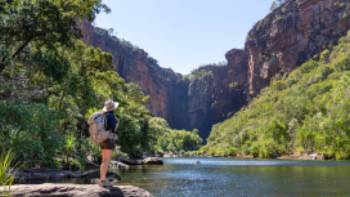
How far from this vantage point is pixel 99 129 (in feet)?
46.7

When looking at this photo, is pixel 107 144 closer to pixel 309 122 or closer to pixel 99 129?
pixel 99 129

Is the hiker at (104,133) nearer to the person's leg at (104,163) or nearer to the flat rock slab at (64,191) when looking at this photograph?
the person's leg at (104,163)

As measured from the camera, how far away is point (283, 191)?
101ft

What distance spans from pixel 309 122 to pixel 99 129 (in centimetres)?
11735

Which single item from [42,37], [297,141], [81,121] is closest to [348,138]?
[297,141]

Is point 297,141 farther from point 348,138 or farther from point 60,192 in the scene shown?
point 60,192

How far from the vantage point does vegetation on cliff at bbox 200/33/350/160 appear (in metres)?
103

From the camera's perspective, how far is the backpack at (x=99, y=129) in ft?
46.7

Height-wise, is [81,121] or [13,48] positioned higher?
[13,48]

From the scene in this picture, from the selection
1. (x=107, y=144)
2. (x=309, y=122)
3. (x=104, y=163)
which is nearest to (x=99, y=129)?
(x=107, y=144)

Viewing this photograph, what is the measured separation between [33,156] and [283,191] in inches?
654

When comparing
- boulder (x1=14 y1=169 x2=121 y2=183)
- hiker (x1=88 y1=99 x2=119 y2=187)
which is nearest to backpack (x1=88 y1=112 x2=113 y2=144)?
hiker (x1=88 y1=99 x2=119 y2=187)

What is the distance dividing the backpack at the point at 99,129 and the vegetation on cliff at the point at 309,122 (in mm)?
91365

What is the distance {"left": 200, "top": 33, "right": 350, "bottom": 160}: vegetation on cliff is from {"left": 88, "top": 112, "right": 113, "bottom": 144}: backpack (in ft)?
300
